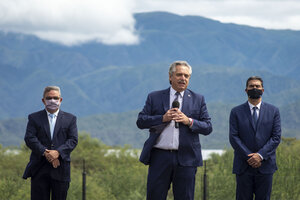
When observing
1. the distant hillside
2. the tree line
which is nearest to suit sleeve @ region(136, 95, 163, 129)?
the tree line

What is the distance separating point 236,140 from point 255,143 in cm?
24

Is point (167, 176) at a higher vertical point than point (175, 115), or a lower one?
lower

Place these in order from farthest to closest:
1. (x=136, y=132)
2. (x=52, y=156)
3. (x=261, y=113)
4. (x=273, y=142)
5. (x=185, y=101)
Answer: (x=136, y=132)
(x=261, y=113)
(x=273, y=142)
(x=52, y=156)
(x=185, y=101)

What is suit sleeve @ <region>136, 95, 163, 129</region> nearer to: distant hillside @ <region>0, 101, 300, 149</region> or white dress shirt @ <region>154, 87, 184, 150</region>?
white dress shirt @ <region>154, 87, 184, 150</region>

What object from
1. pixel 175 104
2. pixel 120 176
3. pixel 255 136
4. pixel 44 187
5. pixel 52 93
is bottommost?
pixel 44 187

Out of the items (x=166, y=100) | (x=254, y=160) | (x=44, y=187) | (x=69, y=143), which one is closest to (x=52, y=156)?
(x=69, y=143)

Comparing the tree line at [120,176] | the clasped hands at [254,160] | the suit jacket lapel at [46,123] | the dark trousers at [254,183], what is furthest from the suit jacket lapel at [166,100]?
the tree line at [120,176]

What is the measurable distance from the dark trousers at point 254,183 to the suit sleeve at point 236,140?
25 centimetres

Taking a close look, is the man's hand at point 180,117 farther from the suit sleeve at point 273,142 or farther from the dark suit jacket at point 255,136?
the suit sleeve at point 273,142

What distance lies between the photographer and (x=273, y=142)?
22.4ft

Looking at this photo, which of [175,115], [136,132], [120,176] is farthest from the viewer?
[136,132]

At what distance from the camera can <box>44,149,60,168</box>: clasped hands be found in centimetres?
658

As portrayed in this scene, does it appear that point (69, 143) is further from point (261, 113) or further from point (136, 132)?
point (136, 132)

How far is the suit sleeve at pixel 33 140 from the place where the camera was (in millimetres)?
6578
